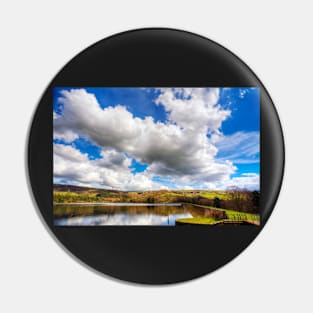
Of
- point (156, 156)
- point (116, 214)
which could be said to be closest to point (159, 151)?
point (156, 156)

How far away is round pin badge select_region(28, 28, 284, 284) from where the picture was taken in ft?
7.89

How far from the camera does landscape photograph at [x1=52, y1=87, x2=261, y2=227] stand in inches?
95.0

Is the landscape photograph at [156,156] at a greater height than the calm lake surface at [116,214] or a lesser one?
greater

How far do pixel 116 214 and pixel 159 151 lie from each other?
1.67ft

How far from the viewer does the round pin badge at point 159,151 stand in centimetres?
240

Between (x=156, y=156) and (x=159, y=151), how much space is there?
0.04m

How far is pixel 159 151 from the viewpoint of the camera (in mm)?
2428

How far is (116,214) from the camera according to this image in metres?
2.42

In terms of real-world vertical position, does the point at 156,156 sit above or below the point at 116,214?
above

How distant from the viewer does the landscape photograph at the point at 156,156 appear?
2412mm

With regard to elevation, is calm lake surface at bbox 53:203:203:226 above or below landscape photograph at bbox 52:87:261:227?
below

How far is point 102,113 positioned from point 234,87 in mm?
899

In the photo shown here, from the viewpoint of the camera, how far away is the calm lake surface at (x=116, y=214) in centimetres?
241

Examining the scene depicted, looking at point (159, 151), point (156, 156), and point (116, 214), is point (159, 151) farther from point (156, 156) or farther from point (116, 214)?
point (116, 214)
